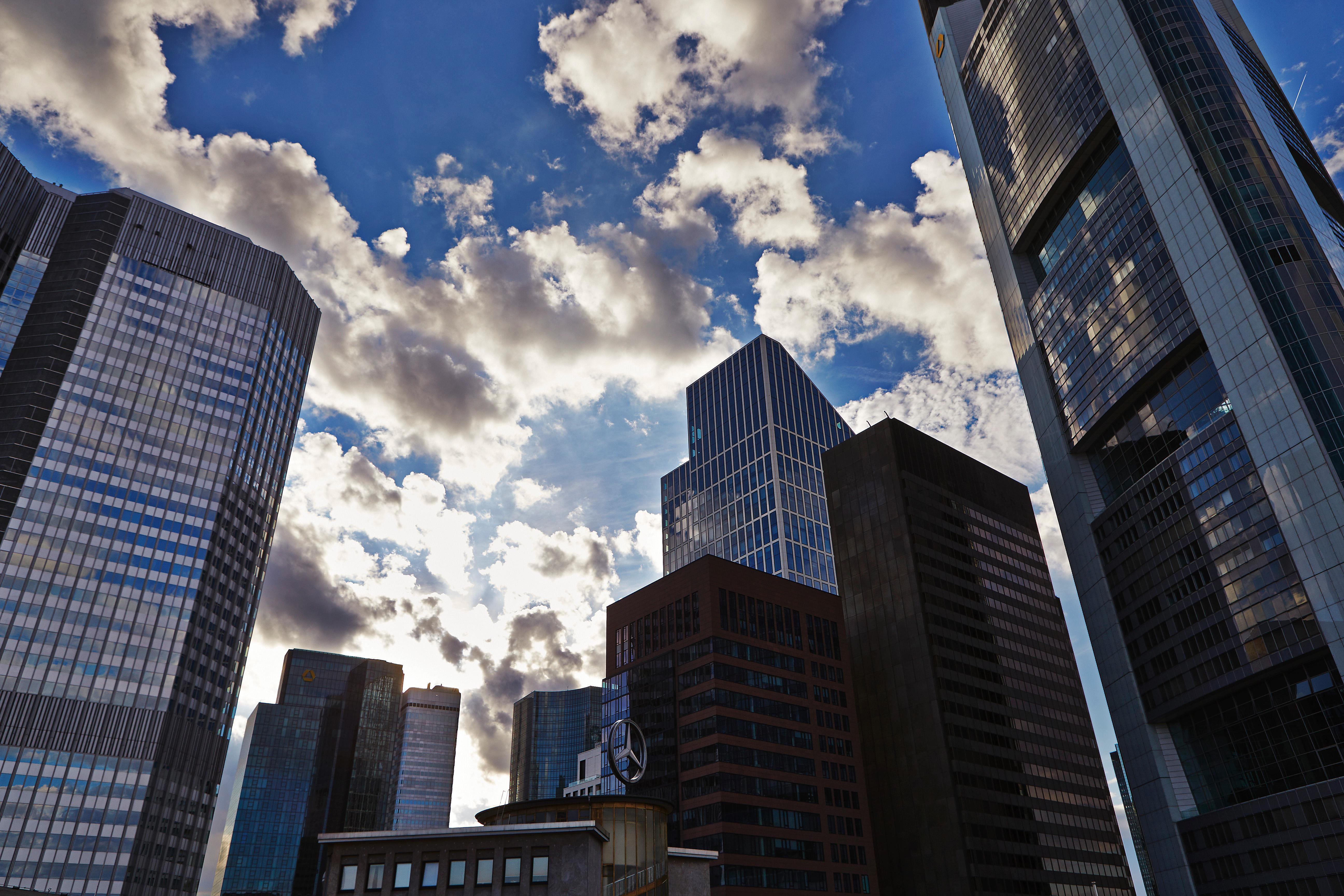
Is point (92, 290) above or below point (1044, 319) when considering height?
above

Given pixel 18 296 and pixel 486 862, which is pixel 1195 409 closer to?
pixel 486 862

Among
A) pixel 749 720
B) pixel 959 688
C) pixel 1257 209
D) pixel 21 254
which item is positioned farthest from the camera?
pixel 21 254

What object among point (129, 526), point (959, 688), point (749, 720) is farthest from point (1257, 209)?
point (129, 526)

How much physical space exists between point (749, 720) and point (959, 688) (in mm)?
55405

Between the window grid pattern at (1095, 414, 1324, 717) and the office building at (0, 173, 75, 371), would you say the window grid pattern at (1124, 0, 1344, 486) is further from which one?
the office building at (0, 173, 75, 371)

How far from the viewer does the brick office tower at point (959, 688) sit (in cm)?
14438

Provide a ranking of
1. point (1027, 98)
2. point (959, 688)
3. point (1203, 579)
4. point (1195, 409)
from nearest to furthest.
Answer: point (1203, 579) < point (1195, 409) < point (1027, 98) < point (959, 688)

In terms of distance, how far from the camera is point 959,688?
155875 mm

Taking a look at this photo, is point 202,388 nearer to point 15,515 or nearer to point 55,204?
point 15,515

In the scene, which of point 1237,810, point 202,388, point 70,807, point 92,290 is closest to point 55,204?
point 92,290

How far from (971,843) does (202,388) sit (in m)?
Result: 168

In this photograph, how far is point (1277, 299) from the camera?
97.9 m

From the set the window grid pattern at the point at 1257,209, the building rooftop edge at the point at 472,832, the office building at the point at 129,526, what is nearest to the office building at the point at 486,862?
the building rooftop edge at the point at 472,832

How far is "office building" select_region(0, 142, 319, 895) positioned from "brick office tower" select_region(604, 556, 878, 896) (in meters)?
78.5
